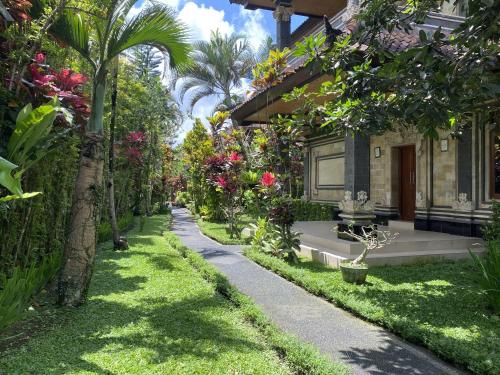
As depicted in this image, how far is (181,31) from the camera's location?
5.07 m

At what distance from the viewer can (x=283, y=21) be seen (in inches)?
524

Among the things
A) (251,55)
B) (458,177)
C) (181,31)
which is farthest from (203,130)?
(181,31)

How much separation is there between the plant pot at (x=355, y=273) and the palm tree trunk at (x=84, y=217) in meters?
3.55

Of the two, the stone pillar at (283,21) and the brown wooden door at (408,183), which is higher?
the stone pillar at (283,21)

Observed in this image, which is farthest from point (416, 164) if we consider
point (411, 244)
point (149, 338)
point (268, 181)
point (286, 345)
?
point (149, 338)

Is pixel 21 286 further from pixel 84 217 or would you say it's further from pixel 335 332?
pixel 335 332

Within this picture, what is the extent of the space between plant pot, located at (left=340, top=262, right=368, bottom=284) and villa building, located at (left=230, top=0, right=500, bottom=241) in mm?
2001

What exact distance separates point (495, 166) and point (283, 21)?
8599 millimetres

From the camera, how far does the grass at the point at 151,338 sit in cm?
301

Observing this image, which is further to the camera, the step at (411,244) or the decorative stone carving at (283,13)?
the decorative stone carving at (283,13)

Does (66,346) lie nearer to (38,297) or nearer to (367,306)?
(38,297)

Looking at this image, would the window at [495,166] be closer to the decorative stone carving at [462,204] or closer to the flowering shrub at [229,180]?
the decorative stone carving at [462,204]

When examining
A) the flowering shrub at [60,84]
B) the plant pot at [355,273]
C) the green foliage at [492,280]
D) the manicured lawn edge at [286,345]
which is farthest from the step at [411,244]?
the flowering shrub at [60,84]

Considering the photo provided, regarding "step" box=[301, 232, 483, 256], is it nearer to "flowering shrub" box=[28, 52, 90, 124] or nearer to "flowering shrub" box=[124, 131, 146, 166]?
"flowering shrub" box=[28, 52, 90, 124]
